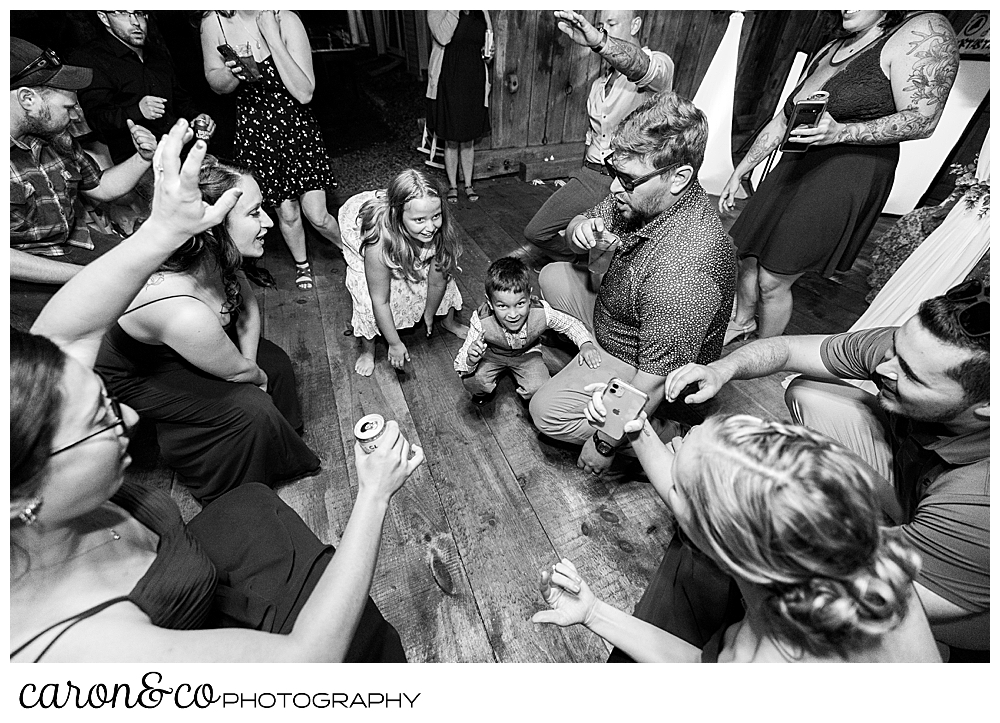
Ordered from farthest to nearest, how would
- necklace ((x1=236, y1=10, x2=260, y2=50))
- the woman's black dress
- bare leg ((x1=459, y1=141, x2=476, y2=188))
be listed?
bare leg ((x1=459, y1=141, x2=476, y2=188)) → the woman's black dress → necklace ((x1=236, y1=10, x2=260, y2=50))

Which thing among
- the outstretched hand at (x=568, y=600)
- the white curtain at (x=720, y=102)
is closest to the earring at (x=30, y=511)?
the outstretched hand at (x=568, y=600)

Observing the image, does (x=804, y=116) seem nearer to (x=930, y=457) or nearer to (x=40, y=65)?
(x=930, y=457)

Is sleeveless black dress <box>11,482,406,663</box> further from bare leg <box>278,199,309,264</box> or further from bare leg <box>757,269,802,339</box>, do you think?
bare leg <box>757,269,802,339</box>

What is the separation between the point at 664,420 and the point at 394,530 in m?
1.21

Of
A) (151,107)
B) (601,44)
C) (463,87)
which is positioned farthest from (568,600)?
(463,87)

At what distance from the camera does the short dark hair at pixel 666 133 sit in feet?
4.99

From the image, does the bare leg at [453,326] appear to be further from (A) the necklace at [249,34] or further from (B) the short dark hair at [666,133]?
(A) the necklace at [249,34]

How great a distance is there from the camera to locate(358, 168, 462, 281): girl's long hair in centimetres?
203

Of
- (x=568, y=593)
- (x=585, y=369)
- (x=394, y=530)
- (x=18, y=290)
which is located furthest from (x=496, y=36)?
(x=568, y=593)

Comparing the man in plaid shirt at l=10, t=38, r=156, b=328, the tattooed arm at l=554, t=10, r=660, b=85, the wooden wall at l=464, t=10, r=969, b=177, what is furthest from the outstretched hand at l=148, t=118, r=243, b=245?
the wooden wall at l=464, t=10, r=969, b=177

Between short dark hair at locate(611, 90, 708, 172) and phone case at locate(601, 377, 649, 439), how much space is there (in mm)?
775

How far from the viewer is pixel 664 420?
2.07 metres

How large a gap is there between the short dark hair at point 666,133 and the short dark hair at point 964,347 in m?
0.81
